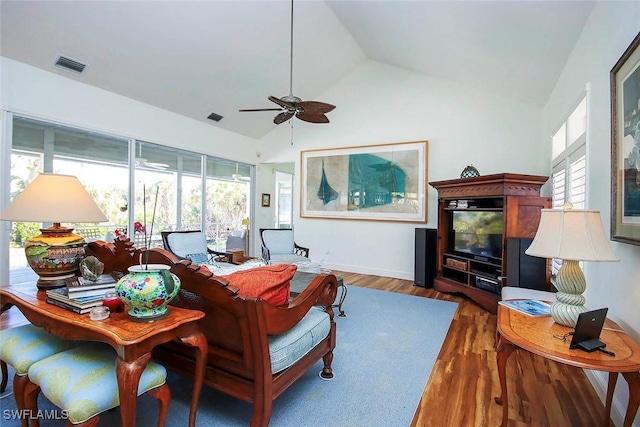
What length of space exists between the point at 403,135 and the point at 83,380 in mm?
5340

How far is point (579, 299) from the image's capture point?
64.5 inches

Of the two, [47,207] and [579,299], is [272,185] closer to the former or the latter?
[47,207]

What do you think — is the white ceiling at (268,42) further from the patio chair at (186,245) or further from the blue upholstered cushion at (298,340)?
the blue upholstered cushion at (298,340)

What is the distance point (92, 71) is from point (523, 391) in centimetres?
570

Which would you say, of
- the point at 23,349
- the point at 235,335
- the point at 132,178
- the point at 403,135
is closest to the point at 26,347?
the point at 23,349

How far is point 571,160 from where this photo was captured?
307cm

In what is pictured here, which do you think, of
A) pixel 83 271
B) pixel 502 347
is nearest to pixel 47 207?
pixel 83 271

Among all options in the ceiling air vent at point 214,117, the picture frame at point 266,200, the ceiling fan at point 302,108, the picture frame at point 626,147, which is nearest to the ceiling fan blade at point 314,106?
the ceiling fan at point 302,108

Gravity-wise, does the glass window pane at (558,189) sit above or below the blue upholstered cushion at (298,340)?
above

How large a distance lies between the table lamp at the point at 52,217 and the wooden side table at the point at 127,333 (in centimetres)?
21

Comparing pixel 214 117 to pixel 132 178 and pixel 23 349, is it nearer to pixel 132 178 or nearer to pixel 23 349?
pixel 132 178

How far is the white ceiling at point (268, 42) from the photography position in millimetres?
2996

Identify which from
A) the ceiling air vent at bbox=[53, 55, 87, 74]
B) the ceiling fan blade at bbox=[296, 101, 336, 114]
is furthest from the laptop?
the ceiling air vent at bbox=[53, 55, 87, 74]

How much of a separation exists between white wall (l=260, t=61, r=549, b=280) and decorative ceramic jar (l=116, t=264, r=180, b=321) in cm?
466
